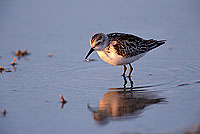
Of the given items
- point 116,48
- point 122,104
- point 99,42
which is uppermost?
point 99,42

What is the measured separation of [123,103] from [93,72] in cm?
202

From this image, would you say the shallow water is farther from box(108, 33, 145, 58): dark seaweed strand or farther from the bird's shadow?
box(108, 33, 145, 58): dark seaweed strand

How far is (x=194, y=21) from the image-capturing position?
1130 centimetres

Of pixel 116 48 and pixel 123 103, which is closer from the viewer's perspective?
pixel 123 103

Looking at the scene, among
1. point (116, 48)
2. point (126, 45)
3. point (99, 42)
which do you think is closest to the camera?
point (99, 42)

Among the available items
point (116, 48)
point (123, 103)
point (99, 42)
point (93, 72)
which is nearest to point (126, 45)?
point (116, 48)

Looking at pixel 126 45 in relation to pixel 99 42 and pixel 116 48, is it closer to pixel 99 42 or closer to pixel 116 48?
pixel 116 48

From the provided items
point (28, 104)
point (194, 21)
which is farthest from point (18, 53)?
point (194, 21)

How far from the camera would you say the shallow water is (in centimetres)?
550

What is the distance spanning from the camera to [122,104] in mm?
6156

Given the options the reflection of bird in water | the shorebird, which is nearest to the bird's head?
the shorebird

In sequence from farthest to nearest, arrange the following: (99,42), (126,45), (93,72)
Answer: (93,72)
(126,45)
(99,42)

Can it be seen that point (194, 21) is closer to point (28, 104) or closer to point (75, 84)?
point (75, 84)

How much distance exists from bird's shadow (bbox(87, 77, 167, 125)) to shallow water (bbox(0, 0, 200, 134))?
2 centimetres
